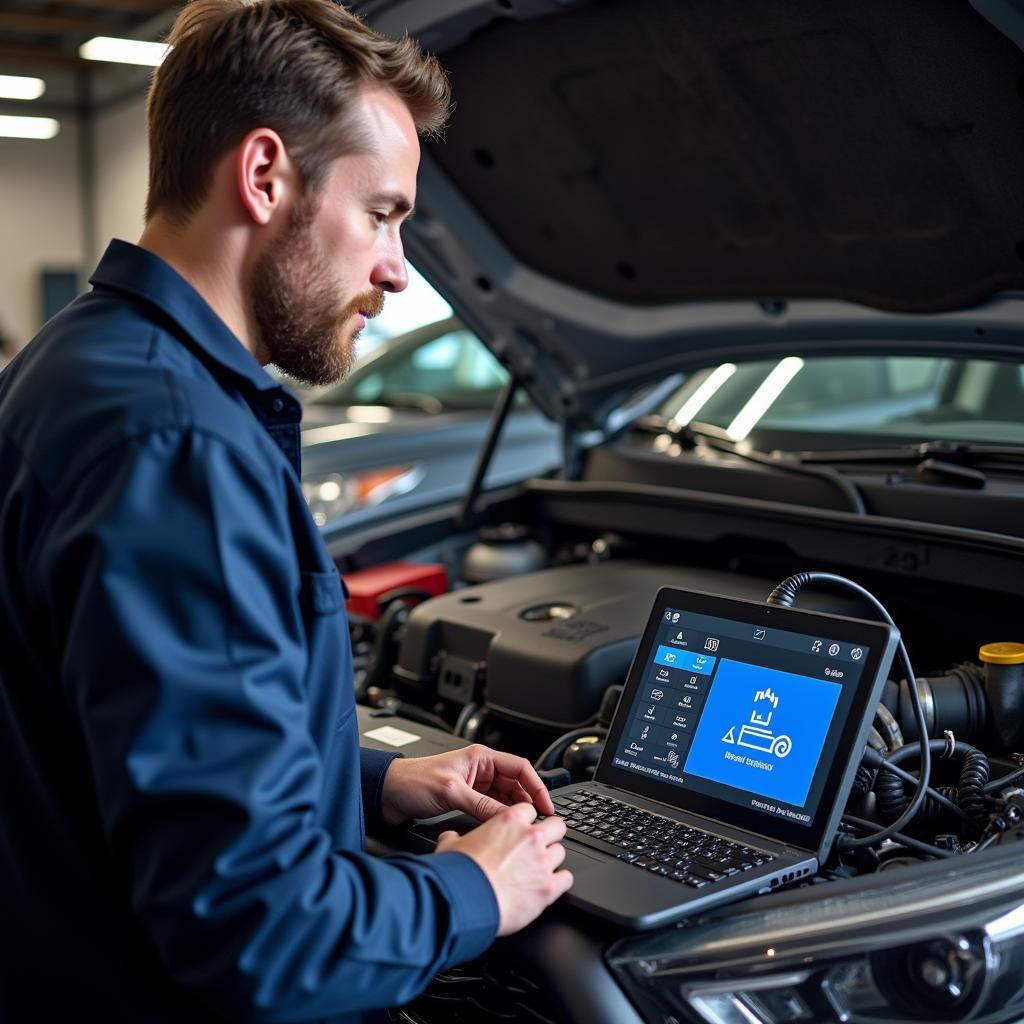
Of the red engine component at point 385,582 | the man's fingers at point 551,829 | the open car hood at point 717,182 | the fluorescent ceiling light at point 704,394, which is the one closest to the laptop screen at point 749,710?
the man's fingers at point 551,829

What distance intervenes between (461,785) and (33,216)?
13.5 metres

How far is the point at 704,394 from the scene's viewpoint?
8.81ft

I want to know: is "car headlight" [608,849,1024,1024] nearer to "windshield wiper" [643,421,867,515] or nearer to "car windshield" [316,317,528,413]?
"windshield wiper" [643,421,867,515]

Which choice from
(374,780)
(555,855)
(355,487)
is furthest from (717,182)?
(355,487)

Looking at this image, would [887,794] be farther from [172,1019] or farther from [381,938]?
[172,1019]

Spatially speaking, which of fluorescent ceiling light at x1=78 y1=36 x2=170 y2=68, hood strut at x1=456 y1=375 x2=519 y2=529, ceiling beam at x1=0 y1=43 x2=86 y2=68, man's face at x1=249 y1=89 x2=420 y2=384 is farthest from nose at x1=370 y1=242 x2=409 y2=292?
ceiling beam at x1=0 y1=43 x2=86 y2=68

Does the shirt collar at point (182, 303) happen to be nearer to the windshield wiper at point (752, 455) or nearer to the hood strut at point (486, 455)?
the windshield wiper at point (752, 455)

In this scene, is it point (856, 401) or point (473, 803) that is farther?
point (856, 401)

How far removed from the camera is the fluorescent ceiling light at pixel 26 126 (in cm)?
1248

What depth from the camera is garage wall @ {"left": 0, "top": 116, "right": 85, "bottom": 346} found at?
43.5 feet

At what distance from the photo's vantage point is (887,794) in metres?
1.47

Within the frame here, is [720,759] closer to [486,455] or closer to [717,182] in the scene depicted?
[717,182]

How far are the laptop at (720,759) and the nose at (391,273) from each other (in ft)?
1.63

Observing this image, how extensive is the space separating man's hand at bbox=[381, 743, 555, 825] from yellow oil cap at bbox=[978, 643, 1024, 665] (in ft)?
1.99
